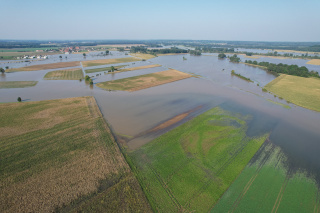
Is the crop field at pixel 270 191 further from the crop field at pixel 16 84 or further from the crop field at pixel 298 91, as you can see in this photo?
the crop field at pixel 16 84

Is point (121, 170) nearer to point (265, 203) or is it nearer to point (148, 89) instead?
point (265, 203)

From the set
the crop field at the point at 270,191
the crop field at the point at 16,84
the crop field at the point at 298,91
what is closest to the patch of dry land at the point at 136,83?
the crop field at the point at 16,84

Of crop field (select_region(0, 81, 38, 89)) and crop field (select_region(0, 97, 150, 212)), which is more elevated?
crop field (select_region(0, 81, 38, 89))

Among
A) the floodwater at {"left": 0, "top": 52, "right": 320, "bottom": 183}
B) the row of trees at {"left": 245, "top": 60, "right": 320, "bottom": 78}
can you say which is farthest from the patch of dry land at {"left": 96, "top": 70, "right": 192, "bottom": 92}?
the row of trees at {"left": 245, "top": 60, "right": 320, "bottom": 78}

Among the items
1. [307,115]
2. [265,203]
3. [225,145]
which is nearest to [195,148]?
[225,145]

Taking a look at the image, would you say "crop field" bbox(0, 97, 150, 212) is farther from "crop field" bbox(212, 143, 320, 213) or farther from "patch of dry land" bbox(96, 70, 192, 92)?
"patch of dry land" bbox(96, 70, 192, 92)

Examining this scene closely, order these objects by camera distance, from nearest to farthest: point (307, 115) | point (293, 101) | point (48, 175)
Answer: point (48, 175) < point (307, 115) < point (293, 101)

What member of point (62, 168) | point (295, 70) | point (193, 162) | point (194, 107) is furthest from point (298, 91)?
point (62, 168)
